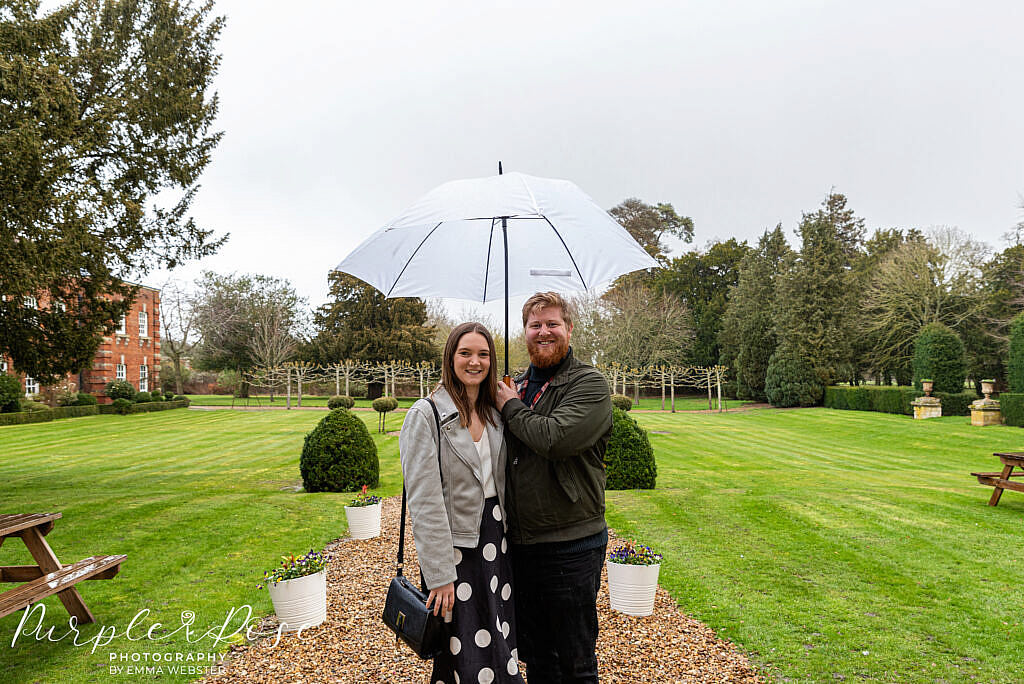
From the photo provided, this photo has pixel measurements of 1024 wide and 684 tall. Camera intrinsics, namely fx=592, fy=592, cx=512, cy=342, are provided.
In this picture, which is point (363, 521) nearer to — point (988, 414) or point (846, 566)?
point (846, 566)

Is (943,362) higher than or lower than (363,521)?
higher

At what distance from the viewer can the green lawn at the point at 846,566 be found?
12.5 ft

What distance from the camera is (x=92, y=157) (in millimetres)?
9961

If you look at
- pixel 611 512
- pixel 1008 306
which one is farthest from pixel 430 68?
pixel 1008 306

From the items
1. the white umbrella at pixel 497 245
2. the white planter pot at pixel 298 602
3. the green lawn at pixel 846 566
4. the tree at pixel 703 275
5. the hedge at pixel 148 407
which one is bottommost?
the hedge at pixel 148 407

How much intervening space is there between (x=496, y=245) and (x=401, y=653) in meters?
2.77

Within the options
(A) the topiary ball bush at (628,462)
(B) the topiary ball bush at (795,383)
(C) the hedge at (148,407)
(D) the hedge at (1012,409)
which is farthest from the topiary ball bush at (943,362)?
(C) the hedge at (148,407)

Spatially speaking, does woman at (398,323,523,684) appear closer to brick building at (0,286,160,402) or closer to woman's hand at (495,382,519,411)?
woman's hand at (495,382,519,411)

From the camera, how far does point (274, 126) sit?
1314cm

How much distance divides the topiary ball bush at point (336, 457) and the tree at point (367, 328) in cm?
3107

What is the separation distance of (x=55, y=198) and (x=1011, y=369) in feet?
89.1

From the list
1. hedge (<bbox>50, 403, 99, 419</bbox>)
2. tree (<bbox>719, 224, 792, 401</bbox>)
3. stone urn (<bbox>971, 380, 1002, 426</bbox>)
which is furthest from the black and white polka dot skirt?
tree (<bbox>719, 224, 792, 401</bbox>)

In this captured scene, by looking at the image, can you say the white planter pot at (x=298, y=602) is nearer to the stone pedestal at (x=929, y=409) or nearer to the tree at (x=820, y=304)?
the stone pedestal at (x=929, y=409)

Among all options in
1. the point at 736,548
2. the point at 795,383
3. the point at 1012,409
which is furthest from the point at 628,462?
the point at 795,383
